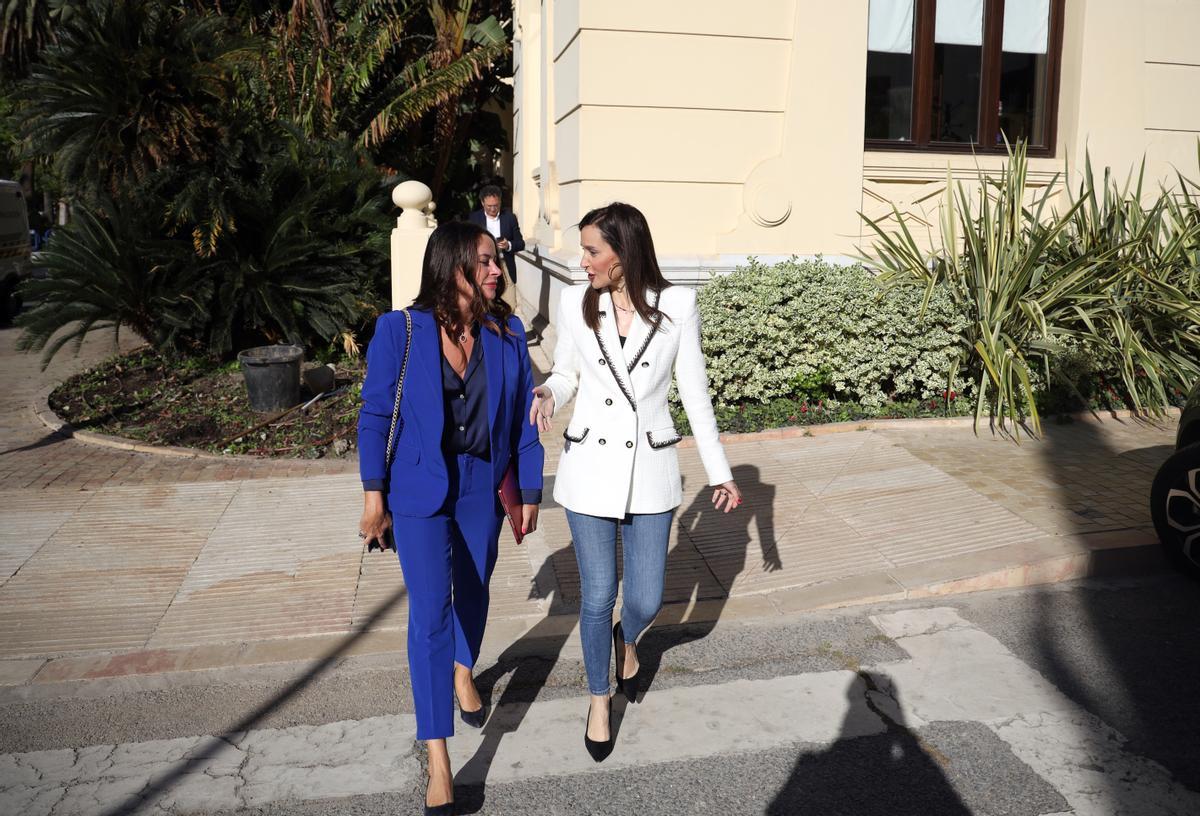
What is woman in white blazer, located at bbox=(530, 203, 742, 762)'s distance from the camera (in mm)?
3633

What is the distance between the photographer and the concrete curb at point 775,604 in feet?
14.7

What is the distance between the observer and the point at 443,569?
11.5 ft

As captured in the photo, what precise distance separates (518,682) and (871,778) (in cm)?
154

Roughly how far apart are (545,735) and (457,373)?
1.45m

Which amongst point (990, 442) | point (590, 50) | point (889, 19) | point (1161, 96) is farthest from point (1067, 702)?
point (1161, 96)

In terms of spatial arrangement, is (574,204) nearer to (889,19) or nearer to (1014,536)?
(889,19)

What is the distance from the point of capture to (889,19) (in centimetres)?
1002

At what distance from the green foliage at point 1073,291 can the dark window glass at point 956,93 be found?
1893 millimetres

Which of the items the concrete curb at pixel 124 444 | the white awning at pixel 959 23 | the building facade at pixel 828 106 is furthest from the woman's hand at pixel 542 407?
the white awning at pixel 959 23

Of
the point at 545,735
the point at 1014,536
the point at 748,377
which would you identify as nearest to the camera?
the point at 545,735

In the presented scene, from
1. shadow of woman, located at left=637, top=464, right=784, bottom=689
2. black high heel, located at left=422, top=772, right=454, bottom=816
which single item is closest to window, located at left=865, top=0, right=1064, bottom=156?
shadow of woman, located at left=637, top=464, right=784, bottom=689

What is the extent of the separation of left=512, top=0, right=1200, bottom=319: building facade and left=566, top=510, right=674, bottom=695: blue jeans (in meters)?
5.76

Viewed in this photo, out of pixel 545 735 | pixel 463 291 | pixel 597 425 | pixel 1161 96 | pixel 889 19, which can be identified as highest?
pixel 889 19

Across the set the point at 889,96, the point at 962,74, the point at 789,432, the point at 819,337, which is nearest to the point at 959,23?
the point at 962,74
